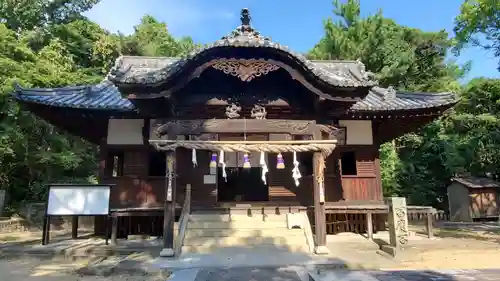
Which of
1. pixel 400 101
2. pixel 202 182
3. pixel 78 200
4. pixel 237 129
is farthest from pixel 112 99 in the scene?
pixel 400 101

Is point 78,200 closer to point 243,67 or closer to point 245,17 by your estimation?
point 243,67

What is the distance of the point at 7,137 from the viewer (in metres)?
16.1

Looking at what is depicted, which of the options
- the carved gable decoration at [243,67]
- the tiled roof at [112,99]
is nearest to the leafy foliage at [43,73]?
the tiled roof at [112,99]

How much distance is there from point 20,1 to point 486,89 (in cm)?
3516

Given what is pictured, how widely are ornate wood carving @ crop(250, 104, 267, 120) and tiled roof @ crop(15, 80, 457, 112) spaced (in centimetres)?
327

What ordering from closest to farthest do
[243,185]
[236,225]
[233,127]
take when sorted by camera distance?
[233,127], [236,225], [243,185]

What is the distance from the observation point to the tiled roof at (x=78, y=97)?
416 inches

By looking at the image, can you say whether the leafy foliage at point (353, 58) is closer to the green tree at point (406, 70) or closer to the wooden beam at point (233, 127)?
the green tree at point (406, 70)

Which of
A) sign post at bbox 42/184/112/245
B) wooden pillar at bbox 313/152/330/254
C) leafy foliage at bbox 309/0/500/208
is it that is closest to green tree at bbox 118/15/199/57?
leafy foliage at bbox 309/0/500/208

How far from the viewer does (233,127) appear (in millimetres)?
9867

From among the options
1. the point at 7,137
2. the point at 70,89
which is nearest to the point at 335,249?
the point at 70,89

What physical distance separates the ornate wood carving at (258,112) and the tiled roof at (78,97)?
4144 millimetres

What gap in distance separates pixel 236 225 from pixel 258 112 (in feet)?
11.6

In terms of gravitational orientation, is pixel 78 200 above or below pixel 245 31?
below
